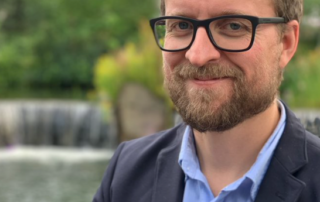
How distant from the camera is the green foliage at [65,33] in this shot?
64.1ft

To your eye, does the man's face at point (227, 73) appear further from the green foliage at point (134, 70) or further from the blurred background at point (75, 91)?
the green foliage at point (134, 70)

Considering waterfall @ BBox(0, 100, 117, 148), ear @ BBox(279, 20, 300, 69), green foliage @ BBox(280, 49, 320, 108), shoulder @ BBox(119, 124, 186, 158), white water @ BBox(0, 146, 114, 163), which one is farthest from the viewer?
waterfall @ BBox(0, 100, 117, 148)

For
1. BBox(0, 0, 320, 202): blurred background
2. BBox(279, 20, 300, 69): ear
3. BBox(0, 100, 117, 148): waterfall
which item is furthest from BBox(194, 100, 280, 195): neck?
BBox(0, 100, 117, 148): waterfall

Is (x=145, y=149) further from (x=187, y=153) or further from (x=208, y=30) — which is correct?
(x=208, y=30)

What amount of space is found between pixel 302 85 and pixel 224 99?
11527mm

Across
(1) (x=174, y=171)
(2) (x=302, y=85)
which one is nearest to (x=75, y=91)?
(2) (x=302, y=85)

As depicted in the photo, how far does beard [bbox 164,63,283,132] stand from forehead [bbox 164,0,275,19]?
13 centimetres

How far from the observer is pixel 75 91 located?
18188mm

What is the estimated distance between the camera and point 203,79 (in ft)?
5.11

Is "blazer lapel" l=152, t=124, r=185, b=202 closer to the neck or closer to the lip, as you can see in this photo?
the neck

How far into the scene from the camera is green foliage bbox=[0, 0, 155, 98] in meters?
19.5

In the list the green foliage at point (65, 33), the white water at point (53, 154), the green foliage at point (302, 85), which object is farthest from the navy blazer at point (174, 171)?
the green foliage at point (65, 33)

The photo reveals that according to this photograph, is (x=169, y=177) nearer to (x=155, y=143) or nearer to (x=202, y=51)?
(x=155, y=143)

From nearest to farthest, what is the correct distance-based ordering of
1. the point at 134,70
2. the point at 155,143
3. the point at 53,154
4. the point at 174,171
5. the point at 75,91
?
the point at 174,171
the point at 155,143
the point at 134,70
the point at 53,154
the point at 75,91
